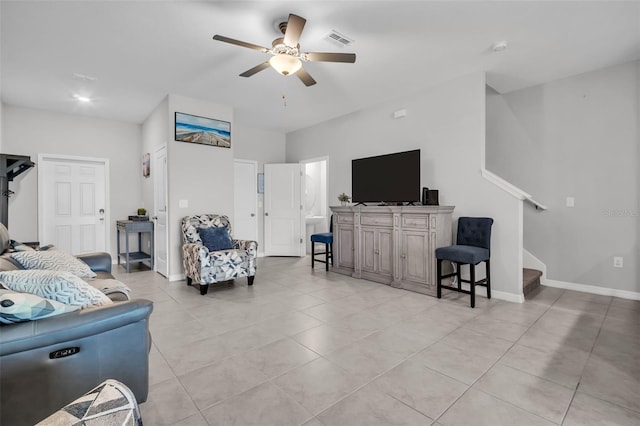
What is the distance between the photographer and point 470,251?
10.8 feet

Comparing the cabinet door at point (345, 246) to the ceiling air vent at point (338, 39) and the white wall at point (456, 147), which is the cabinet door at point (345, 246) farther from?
the ceiling air vent at point (338, 39)

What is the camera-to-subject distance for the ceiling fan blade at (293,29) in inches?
89.7

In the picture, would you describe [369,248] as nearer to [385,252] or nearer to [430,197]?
[385,252]

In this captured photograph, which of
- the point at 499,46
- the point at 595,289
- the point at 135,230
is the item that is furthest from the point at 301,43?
the point at 595,289

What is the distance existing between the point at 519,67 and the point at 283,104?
10.7 feet

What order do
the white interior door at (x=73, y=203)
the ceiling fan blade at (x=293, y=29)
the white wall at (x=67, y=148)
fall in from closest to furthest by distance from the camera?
the ceiling fan blade at (x=293, y=29)
the white wall at (x=67, y=148)
the white interior door at (x=73, y=203)

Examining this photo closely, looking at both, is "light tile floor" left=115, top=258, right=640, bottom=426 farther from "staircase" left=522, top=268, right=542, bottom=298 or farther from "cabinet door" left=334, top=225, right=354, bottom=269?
"cabinet door" left=334, top=225, right=354, bottom=269

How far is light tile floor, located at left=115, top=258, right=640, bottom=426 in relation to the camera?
1.64 m

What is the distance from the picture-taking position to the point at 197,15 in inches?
104

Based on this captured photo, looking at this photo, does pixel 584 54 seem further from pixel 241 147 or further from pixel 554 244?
pixel 241 147

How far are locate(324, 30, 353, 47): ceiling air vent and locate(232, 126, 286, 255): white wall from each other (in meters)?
3.69

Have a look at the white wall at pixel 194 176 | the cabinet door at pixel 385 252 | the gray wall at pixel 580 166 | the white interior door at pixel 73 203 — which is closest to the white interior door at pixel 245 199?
the white wall at pixel 194 176

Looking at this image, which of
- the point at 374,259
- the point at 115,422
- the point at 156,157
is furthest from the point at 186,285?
the point at 115,422

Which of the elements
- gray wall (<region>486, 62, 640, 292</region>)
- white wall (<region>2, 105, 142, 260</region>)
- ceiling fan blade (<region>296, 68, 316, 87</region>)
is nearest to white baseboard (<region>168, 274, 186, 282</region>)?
white wall (<region>2, 105, 142, 260</region>)
